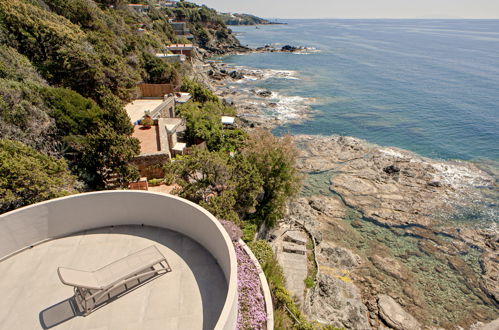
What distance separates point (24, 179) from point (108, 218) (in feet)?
13.9

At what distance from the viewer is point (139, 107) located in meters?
23.2

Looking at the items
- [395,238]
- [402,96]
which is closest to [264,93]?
[402,96]

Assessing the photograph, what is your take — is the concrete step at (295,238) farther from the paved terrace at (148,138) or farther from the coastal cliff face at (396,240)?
the paved terrace at (148,138)

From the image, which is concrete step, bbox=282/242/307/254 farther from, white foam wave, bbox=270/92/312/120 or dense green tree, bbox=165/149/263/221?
white foam wave, bbox=270/92/312/120

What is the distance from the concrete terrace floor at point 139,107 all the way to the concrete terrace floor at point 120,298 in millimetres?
14995

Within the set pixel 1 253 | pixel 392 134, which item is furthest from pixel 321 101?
pixel 1 253

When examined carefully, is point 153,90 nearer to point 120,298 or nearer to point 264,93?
point 120,298

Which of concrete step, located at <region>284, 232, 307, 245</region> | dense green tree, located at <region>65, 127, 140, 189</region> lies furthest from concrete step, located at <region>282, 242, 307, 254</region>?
dense green tree, located at <region>65, 127, 140, 189</region>

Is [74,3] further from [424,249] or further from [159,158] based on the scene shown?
[424,249]

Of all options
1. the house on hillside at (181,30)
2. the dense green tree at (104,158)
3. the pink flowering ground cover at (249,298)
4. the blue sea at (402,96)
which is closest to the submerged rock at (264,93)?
the blue sea at (402,96)

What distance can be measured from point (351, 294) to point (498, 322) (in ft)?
24.6

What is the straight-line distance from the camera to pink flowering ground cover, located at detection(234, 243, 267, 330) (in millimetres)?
6492

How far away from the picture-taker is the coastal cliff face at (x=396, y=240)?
1430cm

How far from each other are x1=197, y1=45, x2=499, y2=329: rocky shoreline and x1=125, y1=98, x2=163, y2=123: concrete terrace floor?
14056 millimetres
